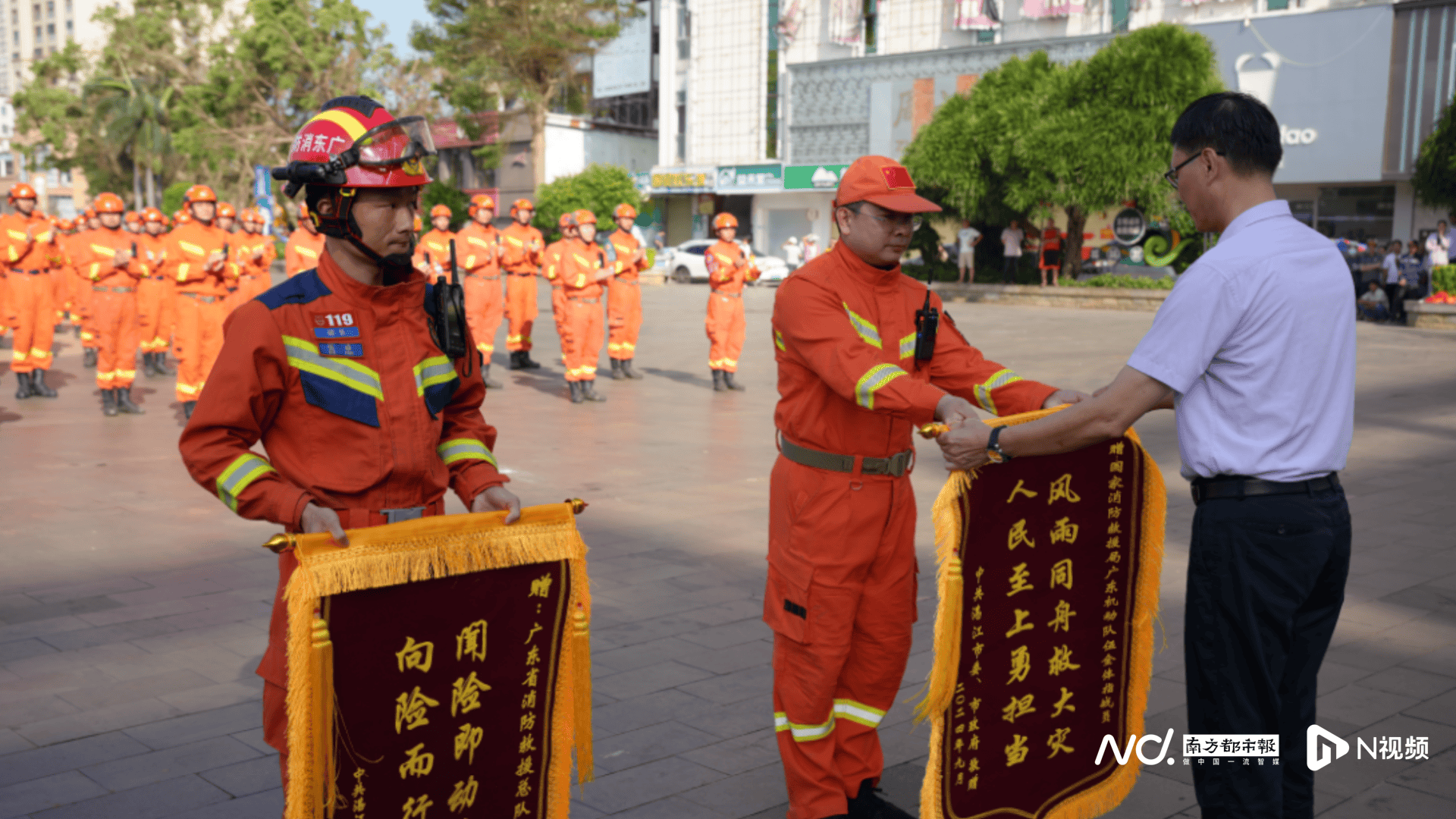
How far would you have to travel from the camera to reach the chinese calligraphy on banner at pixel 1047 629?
10.8 ft

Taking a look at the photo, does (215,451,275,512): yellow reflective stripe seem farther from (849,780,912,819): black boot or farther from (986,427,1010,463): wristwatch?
(849,780,912,819): black boot

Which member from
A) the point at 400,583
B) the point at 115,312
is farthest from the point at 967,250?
the point at 400,583

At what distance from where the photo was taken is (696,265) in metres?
37.6

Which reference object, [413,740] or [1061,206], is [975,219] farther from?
[413,740]

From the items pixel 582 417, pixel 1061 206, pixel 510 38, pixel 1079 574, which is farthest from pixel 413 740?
pixel 510 38

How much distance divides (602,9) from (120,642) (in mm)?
49351

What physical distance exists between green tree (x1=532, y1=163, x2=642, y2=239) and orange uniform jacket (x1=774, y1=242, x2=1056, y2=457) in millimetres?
40181

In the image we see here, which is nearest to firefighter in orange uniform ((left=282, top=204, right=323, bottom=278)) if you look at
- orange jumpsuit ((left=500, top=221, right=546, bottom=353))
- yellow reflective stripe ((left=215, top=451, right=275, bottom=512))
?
orange jumpsuit ((left=500, top=221, right=546, bottom=353))

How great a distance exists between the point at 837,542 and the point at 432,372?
52.1 inches

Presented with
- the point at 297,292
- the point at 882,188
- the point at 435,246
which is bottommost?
the point at 297,292

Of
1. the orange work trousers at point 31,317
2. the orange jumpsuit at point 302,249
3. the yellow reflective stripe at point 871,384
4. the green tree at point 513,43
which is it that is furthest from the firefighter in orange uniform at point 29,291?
the green tree at point 513,43

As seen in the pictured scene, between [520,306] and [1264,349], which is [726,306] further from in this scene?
[1264,349]

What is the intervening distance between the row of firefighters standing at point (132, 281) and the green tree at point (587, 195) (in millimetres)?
29198

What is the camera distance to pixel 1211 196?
119 inches
